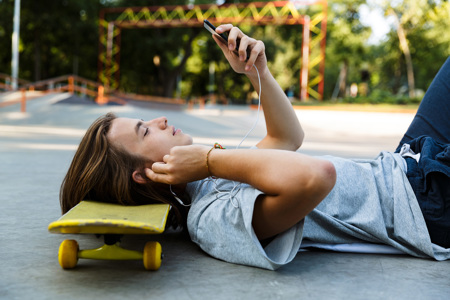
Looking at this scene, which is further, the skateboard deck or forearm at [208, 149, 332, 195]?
forearm at [208, 149, 332, 195]

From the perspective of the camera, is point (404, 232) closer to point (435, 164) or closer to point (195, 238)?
point (435, 164)

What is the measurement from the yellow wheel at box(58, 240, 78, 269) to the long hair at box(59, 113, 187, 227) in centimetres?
32

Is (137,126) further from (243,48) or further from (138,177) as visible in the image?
(243,48)

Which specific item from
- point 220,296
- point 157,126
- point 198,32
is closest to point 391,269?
point 220,296

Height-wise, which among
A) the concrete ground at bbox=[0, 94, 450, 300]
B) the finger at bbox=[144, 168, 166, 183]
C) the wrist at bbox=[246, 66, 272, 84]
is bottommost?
the concrete ground at bbox=[0, 94, 450, 300]

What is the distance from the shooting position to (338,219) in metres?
1.91

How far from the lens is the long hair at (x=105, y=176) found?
6.16 ft

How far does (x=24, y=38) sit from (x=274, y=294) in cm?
3026

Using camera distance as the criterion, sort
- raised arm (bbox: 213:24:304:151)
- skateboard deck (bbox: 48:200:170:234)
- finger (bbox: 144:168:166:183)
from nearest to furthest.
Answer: skateboard deck (bbox: 48:200:170:234), finger (bbox: 144:168:166:183), raised arm (bbox: 213:24:304:151)

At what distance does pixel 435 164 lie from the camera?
1898 mm

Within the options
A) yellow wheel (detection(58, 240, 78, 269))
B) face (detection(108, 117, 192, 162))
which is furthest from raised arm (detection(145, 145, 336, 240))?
yellow wheel (detection(58, 240, 78, 269))

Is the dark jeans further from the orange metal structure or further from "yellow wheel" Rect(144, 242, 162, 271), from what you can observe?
the orange metal structure

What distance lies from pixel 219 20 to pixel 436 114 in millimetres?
18531

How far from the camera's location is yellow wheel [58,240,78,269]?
1614mm
